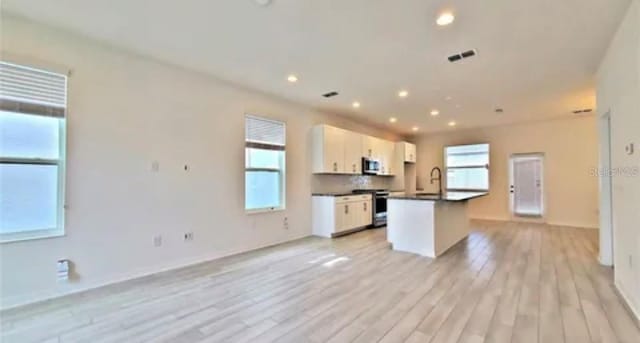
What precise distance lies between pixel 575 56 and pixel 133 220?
577 cm

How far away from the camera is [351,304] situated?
295cm

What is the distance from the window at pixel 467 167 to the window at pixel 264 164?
5.90 m

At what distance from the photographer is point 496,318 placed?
263 cm

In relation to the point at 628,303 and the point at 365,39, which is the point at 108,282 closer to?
the point at 365,39

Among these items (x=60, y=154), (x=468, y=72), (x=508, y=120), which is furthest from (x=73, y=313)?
(x=508, y=120)

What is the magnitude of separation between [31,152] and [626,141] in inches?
227

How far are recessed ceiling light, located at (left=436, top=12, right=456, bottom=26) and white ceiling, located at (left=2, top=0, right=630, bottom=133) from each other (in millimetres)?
63

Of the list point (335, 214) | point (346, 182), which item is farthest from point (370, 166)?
point (335, 214)

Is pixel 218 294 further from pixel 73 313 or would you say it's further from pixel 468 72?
pixel 468 72

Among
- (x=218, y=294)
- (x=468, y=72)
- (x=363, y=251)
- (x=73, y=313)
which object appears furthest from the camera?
(x=363, y=251)

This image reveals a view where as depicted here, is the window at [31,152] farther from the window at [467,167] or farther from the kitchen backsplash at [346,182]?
the window at [467,167]

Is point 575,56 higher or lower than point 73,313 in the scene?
higher

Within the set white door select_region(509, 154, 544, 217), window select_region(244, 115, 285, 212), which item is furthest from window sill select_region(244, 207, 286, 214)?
white door select_region(509, 154, 544, 217)

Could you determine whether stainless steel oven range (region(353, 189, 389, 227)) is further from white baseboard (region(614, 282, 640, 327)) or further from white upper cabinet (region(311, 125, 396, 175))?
white baseboard (region(614, 282, 640, 327))
